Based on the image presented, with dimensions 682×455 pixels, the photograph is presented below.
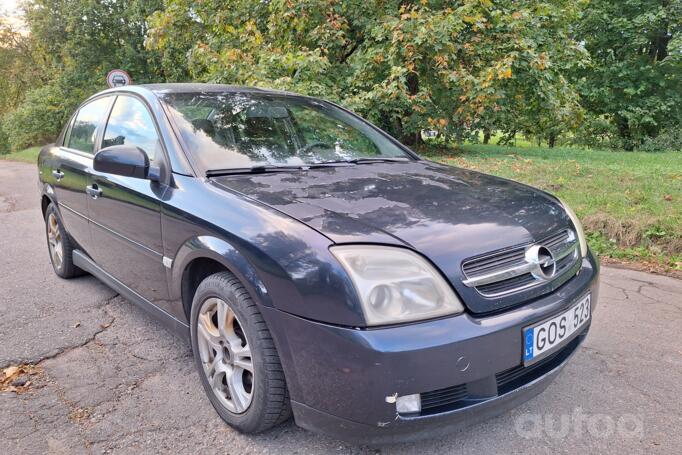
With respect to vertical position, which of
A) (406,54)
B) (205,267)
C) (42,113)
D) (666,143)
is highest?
(406,54)

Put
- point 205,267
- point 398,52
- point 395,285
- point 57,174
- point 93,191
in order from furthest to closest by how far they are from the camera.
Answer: point 398,52 < point 57,174 < point 93,191 < point 205,267 < point 395,285

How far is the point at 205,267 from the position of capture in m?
2.29

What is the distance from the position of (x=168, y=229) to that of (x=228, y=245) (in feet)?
1.80

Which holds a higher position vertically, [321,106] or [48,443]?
[321,106]

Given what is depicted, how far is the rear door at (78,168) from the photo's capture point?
3.44 metres

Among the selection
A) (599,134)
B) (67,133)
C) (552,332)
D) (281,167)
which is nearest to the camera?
(552,332)

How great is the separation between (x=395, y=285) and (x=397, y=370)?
0.93ft

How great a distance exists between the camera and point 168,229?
94.0 inches

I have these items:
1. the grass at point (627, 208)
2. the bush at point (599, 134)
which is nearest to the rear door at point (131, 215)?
the grass at point (627, 208)

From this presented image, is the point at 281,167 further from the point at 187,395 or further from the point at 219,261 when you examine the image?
the point at 187,395

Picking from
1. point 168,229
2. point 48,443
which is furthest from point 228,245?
point 48,443

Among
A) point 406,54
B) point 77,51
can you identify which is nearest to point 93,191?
point 406,54

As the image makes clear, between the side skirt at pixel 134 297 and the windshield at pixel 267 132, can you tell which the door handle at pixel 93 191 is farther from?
the windshield at pixel 267 132

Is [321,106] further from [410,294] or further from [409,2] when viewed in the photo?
[409,2]
